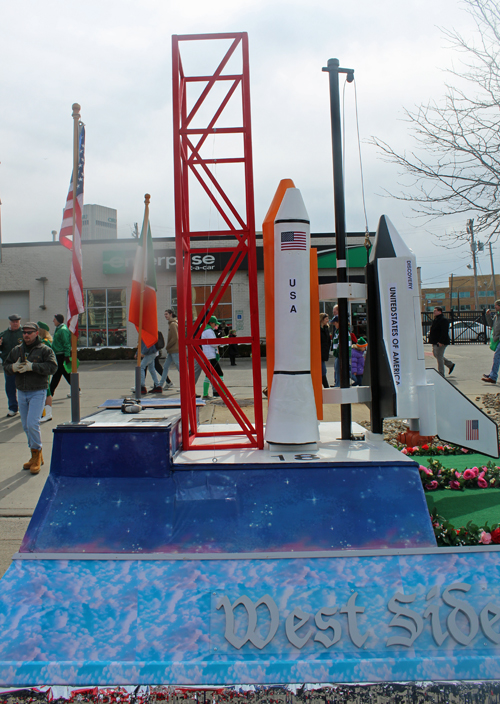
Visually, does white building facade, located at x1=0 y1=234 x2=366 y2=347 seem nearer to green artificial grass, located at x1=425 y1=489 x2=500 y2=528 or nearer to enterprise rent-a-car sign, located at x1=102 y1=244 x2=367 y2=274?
enterprise rent-a-car sign, located at x1=102 y1=244 x2=367 y2=274

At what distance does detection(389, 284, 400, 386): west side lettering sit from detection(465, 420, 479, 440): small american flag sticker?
0.93 m

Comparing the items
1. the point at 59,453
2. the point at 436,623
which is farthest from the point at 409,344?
the point at 59,453

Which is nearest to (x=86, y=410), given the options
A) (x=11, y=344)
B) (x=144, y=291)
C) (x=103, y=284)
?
(x=11, y=344)

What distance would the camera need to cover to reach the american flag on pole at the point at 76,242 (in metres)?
4.64

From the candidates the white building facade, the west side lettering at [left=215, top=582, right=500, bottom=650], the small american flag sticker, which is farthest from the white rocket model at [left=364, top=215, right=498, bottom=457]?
the white building facade

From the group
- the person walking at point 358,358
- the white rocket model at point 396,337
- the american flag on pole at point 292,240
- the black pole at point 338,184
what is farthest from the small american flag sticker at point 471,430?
the person walking at point 358,358

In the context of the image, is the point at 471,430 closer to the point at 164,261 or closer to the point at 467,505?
the point at 467,505

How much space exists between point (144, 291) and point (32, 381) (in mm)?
1973

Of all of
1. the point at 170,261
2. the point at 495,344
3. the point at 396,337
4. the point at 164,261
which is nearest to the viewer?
the point at 396,337

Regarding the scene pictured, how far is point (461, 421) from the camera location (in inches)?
183

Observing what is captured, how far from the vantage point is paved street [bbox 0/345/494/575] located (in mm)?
5449

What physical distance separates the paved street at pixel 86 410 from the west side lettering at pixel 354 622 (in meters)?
2.46

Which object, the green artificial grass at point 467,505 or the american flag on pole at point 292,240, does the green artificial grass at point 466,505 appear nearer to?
the green artificial grass at point 467,505

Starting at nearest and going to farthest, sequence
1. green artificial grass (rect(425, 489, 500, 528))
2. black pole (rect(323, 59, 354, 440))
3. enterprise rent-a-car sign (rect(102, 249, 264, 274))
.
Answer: green artificial grass (rect(425, 489, 500, 528)) < black pole (rect(323, 59, 354, 440)) < enterprise rent-a-car sign (rect(102, 249, 264, 274))
